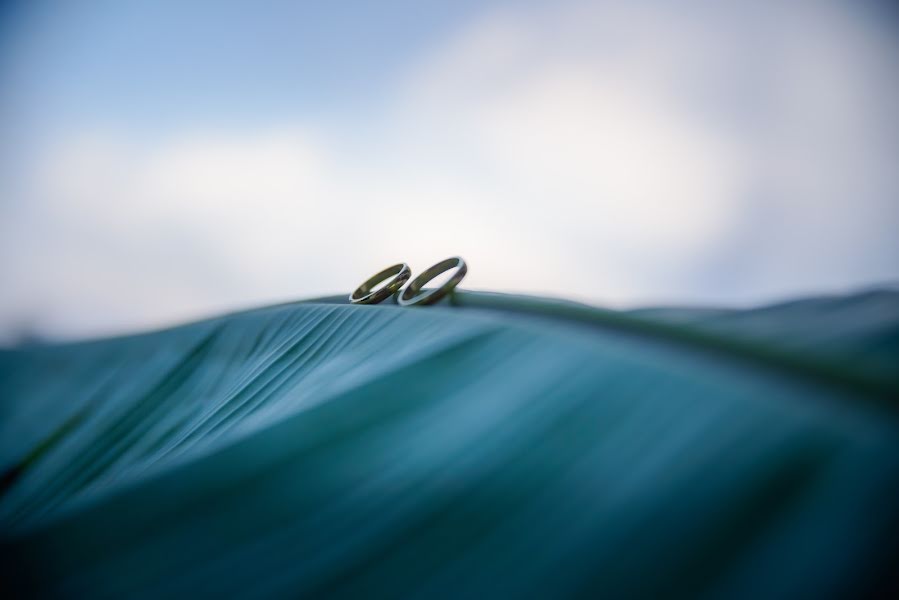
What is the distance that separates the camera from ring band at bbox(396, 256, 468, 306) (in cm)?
61

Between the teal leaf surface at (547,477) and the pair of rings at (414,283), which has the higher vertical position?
the pair of rings at (414,283)

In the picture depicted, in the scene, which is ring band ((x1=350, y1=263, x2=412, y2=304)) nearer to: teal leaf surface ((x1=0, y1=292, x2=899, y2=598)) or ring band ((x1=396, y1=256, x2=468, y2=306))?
ring band ((x1=396, y1=256, x2=468, y2=306))

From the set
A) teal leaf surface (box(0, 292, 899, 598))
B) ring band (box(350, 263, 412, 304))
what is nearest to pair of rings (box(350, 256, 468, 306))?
ring band (box(350, 263, 412, 304))

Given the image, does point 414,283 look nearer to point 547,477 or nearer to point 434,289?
point 434,289

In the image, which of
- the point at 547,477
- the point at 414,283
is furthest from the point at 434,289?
the point at 547,477

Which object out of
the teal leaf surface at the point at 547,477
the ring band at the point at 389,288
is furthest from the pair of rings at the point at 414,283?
the teal leaf surface at the point at 547,477

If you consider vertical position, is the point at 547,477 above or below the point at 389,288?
below

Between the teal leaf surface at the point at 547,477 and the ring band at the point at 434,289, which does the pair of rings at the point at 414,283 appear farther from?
the teal leaf surface at the point at 547,477

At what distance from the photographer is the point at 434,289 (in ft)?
2.13

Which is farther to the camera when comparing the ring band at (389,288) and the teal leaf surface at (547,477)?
the ring band at (389,288)

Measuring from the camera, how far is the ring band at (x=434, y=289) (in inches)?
24.2

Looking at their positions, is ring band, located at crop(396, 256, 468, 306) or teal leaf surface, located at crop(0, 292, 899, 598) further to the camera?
ring band, located at crop(396, 256, 468, 306)

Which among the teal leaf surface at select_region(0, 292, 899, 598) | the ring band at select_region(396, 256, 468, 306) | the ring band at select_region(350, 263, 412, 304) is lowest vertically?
the teal leaf surface at select_region(0, 292, 899, 598)

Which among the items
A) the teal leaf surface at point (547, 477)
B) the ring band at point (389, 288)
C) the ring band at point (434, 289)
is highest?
the ring band at point (389, 288)
